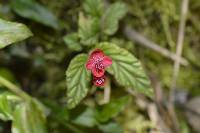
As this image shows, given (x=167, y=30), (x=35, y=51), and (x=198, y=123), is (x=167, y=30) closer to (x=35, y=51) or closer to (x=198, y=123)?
(x=198, y=123)

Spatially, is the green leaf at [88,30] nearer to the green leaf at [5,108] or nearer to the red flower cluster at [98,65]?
the red flower cluster at [98,65]

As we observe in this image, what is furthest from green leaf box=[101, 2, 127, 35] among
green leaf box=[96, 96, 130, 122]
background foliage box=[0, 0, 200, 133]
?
green leaf box=[96, 96, 130, 122]

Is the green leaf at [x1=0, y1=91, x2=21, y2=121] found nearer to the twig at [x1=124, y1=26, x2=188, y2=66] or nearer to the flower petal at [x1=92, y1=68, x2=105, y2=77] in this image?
the flower petal at [x1=92, y1=68, x2=105, y2=77]

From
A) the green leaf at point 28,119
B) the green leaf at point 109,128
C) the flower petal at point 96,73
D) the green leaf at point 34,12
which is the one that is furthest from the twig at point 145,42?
the flower petal at point 96,73

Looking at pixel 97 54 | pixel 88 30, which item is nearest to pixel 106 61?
pixel 97 54

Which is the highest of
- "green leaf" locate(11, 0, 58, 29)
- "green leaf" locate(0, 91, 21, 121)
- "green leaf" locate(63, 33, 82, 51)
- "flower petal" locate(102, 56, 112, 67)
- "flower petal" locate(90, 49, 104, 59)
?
"green leaf" locate(11, 0, 58, 29)

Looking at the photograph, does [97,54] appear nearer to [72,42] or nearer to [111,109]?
[72,42]

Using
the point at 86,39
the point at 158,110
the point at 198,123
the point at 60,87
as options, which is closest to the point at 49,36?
the point at 60,87
